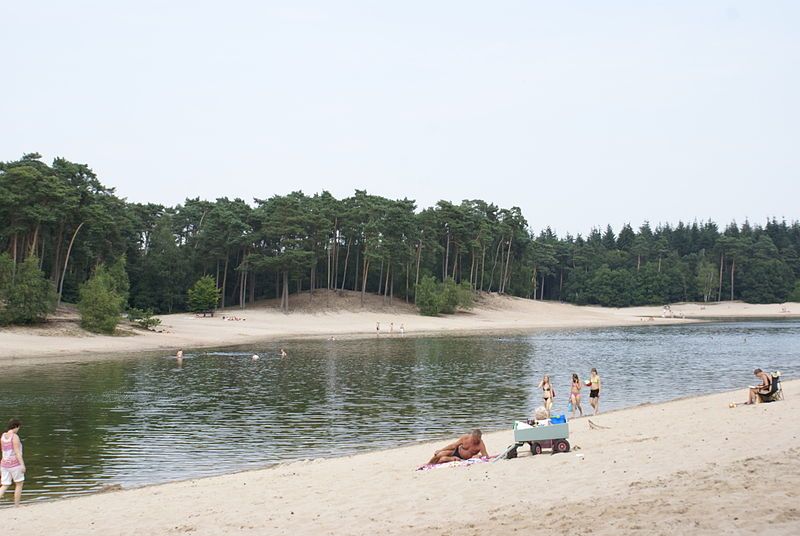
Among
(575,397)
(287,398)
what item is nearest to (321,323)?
(287,398)

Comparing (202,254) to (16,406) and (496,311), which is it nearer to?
(496,311)

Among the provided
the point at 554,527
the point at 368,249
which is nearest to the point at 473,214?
the point at 368,249

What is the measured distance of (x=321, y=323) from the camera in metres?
85.4

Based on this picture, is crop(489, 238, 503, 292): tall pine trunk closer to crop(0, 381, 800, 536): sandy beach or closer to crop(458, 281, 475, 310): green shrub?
crop(458, 281, 475, 310): green shrub

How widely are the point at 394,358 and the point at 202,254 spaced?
2011 inches

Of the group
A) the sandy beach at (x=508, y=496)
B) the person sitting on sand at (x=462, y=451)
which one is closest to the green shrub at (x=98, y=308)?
the sandy beach at (x=508, y=496)

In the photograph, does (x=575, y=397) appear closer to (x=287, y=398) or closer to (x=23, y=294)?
(x=287, y=398)

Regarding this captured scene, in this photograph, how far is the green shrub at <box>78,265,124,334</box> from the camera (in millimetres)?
56656

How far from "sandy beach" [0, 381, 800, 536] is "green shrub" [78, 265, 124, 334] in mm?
43934

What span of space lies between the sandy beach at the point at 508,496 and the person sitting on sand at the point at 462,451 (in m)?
0.81

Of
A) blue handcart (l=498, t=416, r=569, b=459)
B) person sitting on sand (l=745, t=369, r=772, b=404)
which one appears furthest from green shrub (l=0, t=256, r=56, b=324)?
person sitting on sand (l=745, t=369, r=772, b=404)

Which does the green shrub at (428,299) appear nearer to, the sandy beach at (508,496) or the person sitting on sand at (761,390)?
the person sitting on sand at (761,390)

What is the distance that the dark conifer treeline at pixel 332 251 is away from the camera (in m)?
67.2

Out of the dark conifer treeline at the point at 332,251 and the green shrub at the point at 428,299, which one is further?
the green shrub at the point at 428,299
